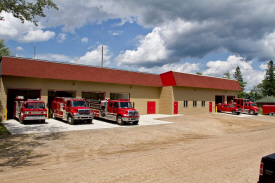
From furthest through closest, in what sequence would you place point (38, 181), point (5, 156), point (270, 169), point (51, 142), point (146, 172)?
point (51, 142) < point (5, 156) < point (146, 172) < point (38, 181) < point (270, 169)

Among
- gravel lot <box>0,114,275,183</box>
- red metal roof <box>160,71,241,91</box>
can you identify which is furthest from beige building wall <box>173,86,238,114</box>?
gravel lot <box>0,114,275,183</box>

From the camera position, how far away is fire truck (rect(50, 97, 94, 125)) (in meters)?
20.4

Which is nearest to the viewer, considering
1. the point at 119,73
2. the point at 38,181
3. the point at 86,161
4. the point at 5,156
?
the point at 38,181

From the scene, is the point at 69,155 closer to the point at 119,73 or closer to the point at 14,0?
the point at 14,0

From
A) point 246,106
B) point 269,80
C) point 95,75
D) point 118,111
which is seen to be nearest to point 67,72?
point 95,75

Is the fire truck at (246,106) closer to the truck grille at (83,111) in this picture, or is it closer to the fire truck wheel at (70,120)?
the truck grille at (83,111)

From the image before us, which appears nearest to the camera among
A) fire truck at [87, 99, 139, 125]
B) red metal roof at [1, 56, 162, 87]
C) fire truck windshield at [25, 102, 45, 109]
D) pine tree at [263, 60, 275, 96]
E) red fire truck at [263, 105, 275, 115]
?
fire truck windshield at [25, 102, 45, 109]

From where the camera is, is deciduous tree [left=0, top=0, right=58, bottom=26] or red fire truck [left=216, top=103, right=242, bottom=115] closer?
deciduous tree [left=0, top=0, right=58, bottom=26]

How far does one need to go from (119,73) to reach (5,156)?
72.0 feet

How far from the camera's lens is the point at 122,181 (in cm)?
646

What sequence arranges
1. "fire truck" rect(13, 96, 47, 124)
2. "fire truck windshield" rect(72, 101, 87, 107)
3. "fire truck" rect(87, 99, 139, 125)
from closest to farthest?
"fire truck" rect(13, 96, 47, 124)
"fire truck windshield" rect(72, 101, 87, 107)
"fire truck" rect(87, 99, 139, 125)

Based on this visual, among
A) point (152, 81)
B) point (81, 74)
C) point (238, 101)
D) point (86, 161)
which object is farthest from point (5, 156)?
point (238, 101)

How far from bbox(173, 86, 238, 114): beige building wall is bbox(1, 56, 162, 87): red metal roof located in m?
5.19

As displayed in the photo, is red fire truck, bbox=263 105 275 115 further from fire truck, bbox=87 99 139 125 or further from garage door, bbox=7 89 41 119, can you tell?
garage door, bbox=7 89 41 119
